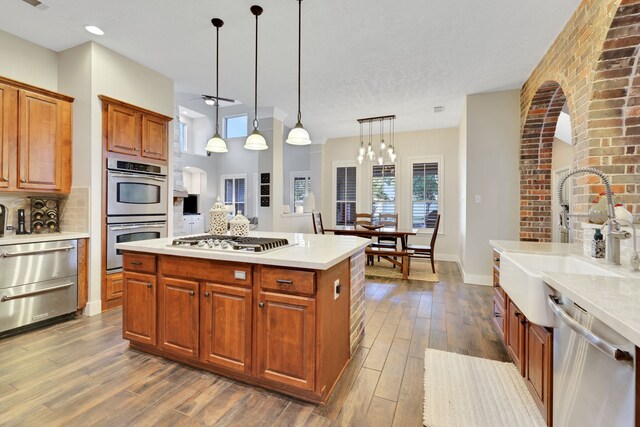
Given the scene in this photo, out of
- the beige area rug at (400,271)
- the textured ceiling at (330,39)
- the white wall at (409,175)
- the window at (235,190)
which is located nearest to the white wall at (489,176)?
the textured ceiling at (330,39)

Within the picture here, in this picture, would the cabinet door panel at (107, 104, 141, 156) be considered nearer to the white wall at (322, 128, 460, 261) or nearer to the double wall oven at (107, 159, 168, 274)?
the double wall oven at (107, 159, 168, 274)

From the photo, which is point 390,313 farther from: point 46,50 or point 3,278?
point 46,50

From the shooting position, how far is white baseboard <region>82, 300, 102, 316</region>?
10.1 ft

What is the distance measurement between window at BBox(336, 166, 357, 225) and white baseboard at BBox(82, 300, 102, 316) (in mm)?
5094

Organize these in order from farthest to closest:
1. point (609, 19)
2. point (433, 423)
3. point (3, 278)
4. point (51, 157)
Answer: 1. point (51, 157)
2. point (3, 278)
3. point (609, 19)
4. point (433, 423)

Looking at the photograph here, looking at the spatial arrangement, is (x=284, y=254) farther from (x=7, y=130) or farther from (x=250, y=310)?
(x=7, y=130)

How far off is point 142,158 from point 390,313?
136 inches

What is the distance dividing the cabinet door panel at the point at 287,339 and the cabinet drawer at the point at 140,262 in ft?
3.21

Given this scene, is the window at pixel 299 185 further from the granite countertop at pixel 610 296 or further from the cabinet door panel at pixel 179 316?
the granite countertop at pixel 610 296

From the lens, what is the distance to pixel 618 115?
7.02 feet

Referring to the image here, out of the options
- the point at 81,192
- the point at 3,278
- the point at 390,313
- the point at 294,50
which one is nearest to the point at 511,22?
the point at 294,50

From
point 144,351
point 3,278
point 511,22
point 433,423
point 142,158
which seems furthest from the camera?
point 142,158

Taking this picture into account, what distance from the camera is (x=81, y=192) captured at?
123 inches

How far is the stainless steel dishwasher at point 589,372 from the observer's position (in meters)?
0.81
